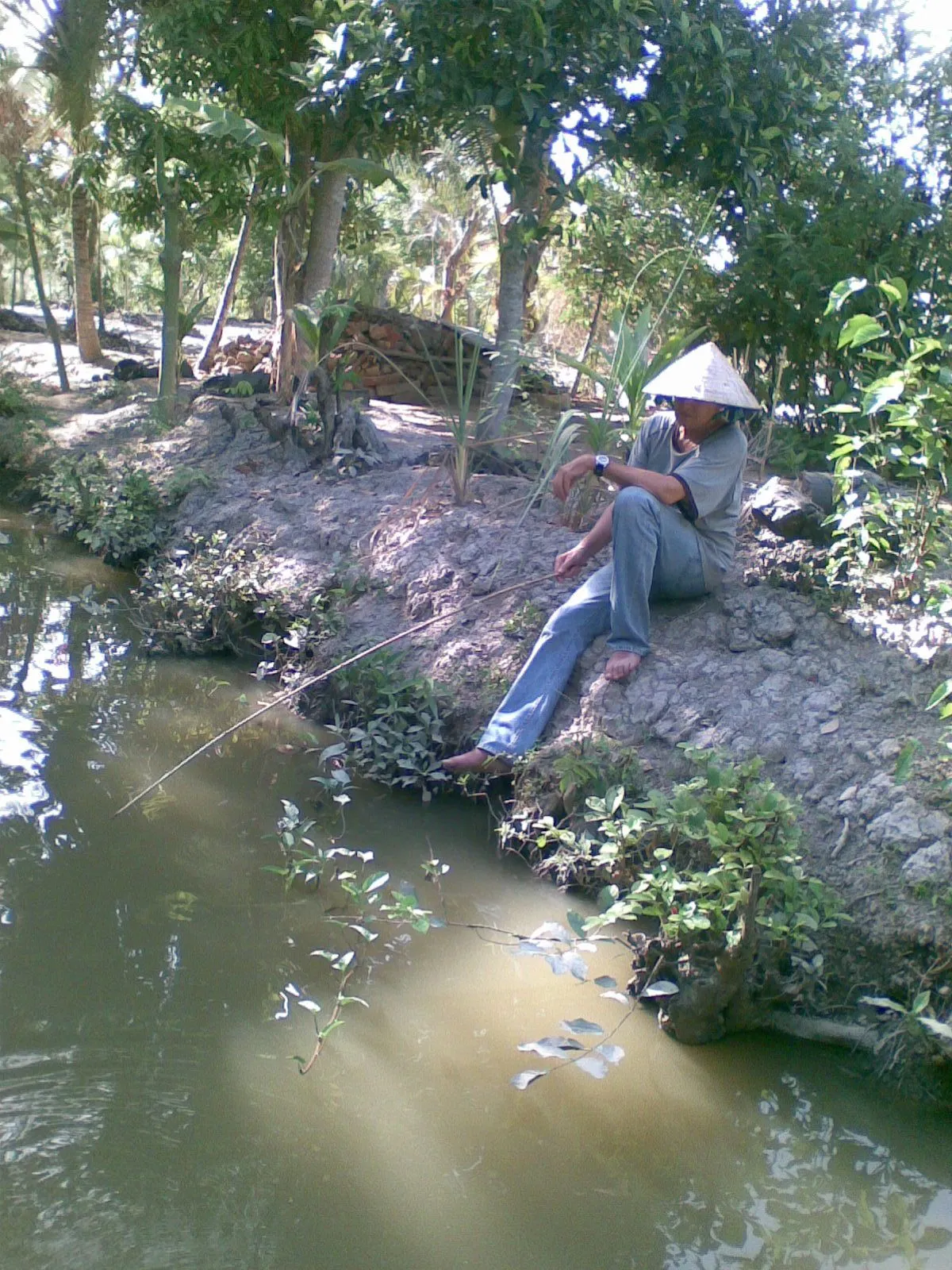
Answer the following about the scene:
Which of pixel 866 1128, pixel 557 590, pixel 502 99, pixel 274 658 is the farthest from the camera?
pixel 502 99

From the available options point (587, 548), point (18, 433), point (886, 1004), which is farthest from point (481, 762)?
point (18, 433)

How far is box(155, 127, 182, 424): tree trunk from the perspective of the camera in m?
9.25

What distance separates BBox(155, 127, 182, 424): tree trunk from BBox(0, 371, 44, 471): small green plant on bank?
119 cm

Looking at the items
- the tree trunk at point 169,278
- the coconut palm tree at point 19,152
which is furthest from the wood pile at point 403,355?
the coconut palm tree at point 19,152

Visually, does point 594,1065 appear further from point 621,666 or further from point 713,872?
point 621,666

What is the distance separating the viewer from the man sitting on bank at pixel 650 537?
3.99m

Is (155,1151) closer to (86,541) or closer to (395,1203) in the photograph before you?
(395,1203)

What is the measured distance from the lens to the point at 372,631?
5.18m

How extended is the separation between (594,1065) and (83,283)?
1437 centimetres

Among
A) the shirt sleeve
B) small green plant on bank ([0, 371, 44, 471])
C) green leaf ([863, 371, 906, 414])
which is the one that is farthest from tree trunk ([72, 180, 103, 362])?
green leaf ([863, 371, 906, 414])

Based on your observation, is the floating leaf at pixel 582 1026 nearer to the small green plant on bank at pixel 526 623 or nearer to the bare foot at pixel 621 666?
the bare foot at pixel 621 666

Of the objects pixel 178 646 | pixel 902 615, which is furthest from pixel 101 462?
pixel 902 615

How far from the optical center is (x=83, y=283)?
14.6m

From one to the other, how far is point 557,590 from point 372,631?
0.91 meters
